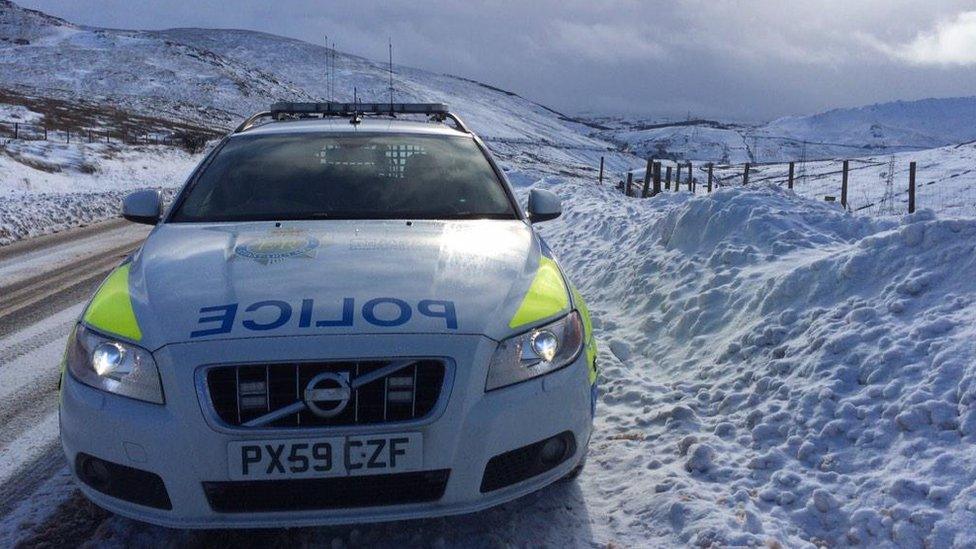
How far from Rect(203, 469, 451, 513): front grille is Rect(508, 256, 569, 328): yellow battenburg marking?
0.63m

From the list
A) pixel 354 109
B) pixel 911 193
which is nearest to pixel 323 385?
pixel 354 109

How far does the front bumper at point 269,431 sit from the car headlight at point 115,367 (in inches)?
1.2

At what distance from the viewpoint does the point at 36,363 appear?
4996mm

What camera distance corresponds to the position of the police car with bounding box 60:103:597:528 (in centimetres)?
232

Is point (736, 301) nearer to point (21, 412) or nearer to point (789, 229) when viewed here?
point (789, 229)

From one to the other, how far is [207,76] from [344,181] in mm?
105897

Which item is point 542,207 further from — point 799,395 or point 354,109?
point 354,109

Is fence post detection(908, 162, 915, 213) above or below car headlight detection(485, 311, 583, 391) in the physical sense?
above

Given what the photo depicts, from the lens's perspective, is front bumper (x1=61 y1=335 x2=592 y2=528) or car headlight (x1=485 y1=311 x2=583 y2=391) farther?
car headlight (x1=485 y1=311 x2=583 y2=391)

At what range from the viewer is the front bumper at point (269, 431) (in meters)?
2.31

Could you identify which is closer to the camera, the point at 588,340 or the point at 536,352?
the point at 536,352

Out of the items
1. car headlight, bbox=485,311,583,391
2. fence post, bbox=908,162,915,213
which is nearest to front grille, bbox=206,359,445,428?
car headlight, bbox=485,311,583,391

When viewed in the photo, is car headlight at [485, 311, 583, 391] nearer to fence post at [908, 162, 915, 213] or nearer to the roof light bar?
the roof light bar

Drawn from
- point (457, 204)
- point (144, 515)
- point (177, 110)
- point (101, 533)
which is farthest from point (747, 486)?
point (177, 110)
